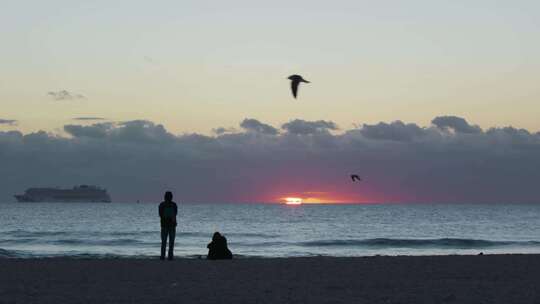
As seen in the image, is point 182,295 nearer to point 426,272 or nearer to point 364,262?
point 426,272

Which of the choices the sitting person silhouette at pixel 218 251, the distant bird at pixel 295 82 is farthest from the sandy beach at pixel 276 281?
the distant bird at pixel 295 82

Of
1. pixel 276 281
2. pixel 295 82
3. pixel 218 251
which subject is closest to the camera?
pixel 276 281

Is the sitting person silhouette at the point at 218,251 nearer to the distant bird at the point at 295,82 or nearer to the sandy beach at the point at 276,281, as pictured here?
the sandy beach at the point at 276,281

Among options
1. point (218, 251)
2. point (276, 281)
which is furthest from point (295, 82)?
point (218, 251)

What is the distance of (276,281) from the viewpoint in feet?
55.6

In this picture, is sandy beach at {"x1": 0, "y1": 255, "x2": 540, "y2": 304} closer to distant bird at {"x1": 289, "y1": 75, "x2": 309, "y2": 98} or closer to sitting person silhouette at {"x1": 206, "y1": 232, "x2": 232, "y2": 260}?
sitting person silhouette at {"x1": 206, "y1": 232, "x2": 232, "y2": 260}

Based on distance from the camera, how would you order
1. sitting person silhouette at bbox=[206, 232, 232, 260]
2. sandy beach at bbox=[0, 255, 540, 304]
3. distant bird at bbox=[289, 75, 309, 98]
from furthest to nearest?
1. sitting person silhouette at bbox=[206, 232, 232, 260]
2. distant bird at bbox=[289, 75, 309, 98]
3. sandy beach at bbox=[0, 255, 540, 304]

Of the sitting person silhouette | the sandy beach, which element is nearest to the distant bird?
the sandy beach

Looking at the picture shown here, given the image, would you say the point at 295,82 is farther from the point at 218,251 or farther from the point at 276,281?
the point at 218,251

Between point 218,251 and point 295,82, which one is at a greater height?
point 295,82

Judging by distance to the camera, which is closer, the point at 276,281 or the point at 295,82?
the point at 276,281

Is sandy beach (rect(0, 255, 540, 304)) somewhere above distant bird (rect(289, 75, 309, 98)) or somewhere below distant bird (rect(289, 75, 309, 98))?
below

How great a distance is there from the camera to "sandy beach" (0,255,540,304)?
1410 cm

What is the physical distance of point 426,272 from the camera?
62.7 ft
